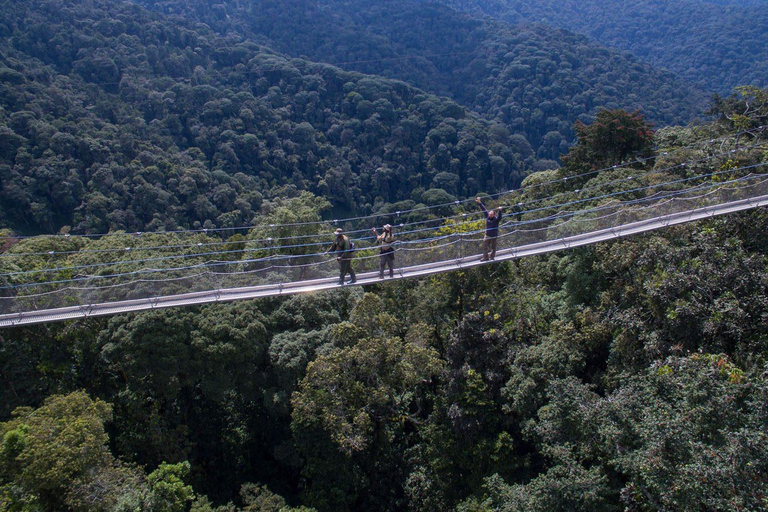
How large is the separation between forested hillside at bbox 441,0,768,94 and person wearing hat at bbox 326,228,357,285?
103767 millimetres

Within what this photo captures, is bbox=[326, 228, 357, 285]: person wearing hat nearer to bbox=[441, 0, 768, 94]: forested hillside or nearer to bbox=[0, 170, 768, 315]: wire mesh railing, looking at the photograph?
bbox=[0, 170, 768, 315]: wire mesh railing

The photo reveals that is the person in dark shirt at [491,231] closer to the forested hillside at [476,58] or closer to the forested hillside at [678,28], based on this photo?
the forested hillside at [476,58]

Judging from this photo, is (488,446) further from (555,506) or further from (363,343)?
(363,343)

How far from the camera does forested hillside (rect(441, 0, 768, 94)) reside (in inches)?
3984

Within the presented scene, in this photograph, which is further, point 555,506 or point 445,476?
point 445,476

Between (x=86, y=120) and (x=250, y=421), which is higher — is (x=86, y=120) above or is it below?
above

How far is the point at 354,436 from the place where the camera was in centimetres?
1303

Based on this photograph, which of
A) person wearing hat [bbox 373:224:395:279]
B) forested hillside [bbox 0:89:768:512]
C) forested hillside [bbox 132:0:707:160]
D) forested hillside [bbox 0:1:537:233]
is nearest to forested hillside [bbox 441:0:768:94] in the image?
forested hillside [bbox 132:0:707:160]

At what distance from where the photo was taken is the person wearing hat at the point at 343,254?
37.0 ft

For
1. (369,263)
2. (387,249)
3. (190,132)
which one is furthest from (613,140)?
(190,132)

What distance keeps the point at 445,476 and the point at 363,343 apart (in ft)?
12.3

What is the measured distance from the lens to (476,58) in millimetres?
109000

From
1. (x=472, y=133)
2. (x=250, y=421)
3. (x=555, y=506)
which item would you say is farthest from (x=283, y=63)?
(x=555, y=506)

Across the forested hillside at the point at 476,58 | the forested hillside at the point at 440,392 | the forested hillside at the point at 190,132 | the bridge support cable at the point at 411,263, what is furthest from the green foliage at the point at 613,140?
the forested hillside at the point at 476,58
